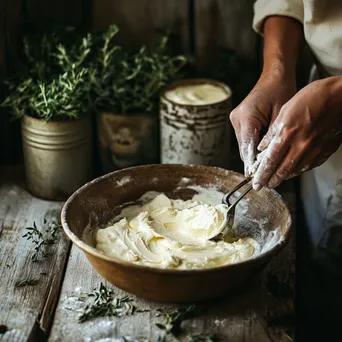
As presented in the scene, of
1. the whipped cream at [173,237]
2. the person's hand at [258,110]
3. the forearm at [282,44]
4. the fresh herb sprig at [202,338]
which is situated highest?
the forearm at [282,44]

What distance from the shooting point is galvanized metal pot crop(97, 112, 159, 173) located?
7.06ft

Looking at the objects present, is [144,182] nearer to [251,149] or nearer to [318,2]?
[251,149]

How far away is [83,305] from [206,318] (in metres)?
0.27

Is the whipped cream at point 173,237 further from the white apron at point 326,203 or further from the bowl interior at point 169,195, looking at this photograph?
the white apron at point 326,203

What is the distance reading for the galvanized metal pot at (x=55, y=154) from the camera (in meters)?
2.01

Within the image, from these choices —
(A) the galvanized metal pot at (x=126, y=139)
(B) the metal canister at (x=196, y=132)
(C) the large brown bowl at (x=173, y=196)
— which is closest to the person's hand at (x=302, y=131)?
Result: (C) the large brown bowl at (x=173, y=196)

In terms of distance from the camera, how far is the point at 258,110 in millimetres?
1702

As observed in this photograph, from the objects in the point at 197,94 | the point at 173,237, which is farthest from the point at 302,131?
the point at 197,94

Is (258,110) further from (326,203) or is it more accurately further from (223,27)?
(223,27)

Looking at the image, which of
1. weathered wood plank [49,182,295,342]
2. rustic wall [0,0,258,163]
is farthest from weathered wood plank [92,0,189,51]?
weathered wood plank [49,182,295,342]

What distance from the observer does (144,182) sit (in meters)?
1.86

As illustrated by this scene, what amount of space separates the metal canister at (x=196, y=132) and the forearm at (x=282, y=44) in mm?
251

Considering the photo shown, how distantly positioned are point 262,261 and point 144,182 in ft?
1.66

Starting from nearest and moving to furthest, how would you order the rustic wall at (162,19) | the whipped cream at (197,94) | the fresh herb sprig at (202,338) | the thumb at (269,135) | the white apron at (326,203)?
the fresh herb sprig at (202,338) < the thumb at (269,135) < the white apron at (326,203) < the whipped cream at (197,94) < the rustic wall at (162,19)
